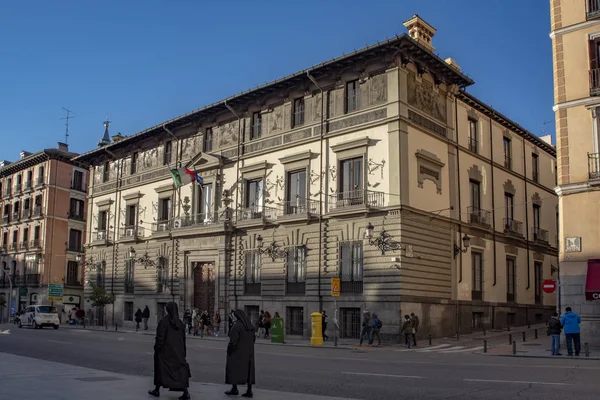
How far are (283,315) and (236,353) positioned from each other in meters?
23.6

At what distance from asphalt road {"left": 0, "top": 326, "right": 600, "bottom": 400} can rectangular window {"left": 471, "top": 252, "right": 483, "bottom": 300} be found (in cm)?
1335

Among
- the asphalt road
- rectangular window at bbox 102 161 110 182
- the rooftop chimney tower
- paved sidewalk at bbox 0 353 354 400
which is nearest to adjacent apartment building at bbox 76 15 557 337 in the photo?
the rooftop chimney tower

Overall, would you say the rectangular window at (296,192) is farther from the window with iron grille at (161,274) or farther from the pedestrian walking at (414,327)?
the window with iron grille at (161,274)

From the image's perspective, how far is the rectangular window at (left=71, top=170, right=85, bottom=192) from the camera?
6772 centimetres

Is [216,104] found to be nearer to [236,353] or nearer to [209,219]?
[209,219]

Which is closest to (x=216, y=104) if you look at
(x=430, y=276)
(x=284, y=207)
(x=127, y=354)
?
(x=284, y=207)

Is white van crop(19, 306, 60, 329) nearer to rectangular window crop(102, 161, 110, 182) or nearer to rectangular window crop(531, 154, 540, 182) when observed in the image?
rectangular window crop(102, 161, 110, 182)

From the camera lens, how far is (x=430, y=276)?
31344mm

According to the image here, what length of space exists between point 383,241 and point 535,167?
802 inches

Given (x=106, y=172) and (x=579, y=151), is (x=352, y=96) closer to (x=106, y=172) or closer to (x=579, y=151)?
(x=579, y=151)

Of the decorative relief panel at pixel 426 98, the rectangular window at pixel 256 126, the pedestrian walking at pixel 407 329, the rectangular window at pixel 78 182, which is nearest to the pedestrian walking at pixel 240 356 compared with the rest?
the pedestrian walking at pixel 407 329

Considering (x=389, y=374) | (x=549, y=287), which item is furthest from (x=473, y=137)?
(x=389, y=374)

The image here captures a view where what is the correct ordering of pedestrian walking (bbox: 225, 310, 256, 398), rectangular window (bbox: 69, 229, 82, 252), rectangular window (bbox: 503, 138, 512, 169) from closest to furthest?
pedestrian walking (bbox: 225, 310, 256, 398)
rectangular window (bbox: 503, 138, 512, 169)
rectangular window (bbox: 69, 229, 82, 252)

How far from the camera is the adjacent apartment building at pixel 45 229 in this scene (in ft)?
212
